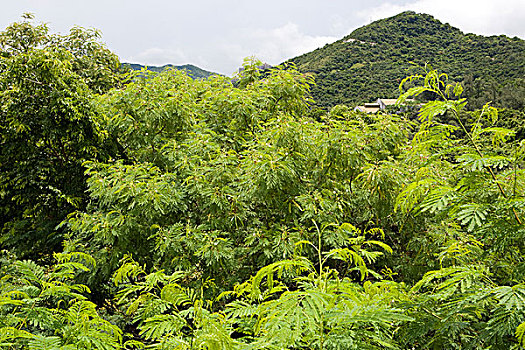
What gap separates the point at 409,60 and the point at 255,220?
196ft

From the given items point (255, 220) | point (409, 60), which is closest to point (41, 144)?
point (255, 220)

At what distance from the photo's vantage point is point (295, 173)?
4.65 m

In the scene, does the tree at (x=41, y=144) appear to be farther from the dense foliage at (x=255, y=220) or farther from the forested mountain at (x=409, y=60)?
the forested mountain at (x=409, y=60)

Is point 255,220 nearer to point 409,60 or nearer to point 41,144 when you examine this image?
point 41,144

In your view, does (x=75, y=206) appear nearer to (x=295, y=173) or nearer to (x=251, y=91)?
(x=251, y=91)

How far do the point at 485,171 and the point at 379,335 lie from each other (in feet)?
4.89

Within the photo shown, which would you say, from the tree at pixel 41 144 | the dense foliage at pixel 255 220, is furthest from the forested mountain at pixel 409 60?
the tree at pixel 41 144

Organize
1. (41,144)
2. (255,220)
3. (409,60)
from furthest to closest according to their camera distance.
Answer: (409,60), (41,144), (255,220)

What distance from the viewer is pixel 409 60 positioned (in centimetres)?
5550

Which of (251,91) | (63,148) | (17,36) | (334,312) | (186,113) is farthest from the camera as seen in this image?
(17,36)

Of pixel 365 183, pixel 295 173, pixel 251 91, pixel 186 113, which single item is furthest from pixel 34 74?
pixel 365 183

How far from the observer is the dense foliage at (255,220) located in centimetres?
189

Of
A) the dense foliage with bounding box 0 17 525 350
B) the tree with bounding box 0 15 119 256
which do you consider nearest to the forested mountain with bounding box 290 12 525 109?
the dense foliage with bounding box 0 17 525 350

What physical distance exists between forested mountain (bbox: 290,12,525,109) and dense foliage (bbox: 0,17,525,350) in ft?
124
